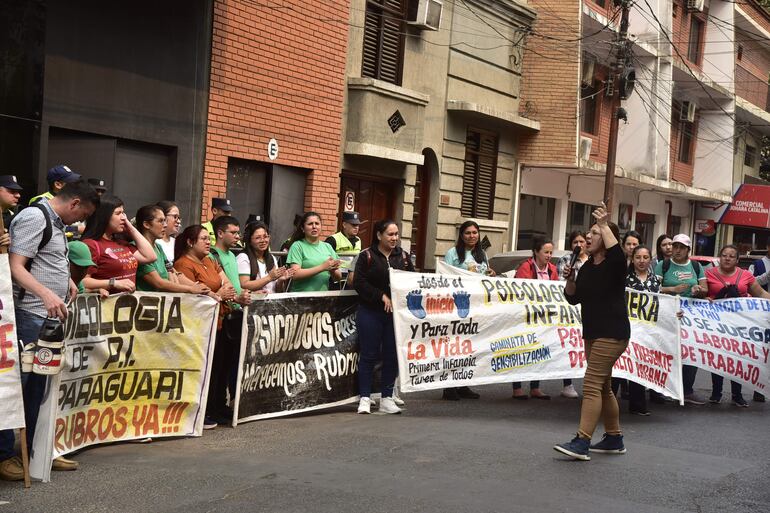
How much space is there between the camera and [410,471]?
7.60 metres

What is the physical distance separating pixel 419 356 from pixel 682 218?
107 feet

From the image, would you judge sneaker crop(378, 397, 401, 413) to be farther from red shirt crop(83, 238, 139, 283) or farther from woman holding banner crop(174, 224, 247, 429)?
red shirt crop(83, 238, 139, 283)

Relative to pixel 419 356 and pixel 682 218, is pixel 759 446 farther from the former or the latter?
pixel 682 218

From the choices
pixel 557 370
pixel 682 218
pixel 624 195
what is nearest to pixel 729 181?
pixel 682 218

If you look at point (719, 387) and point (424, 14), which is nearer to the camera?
point (719, 387)

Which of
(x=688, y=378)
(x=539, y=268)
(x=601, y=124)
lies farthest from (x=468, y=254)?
(x=601, y=124)

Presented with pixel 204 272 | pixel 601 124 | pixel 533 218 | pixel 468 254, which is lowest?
pixel 204 272

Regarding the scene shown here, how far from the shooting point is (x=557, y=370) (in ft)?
38.0

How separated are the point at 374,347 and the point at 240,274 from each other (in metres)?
1.47

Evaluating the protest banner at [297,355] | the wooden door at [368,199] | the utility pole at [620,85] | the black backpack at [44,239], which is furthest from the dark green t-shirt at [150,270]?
the utility pole at [620,85]

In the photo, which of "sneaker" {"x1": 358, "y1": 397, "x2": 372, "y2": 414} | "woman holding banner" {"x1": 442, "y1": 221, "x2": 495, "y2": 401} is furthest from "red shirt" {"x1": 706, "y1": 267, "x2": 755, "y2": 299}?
"sneaker" {"x1": 358, "y1": 397, "x2": 372, "y2": 414}

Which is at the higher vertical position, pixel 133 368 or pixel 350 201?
pixel 350 201

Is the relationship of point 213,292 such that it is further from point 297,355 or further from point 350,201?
point 350,201

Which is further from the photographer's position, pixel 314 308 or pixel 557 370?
pixel 557 370
